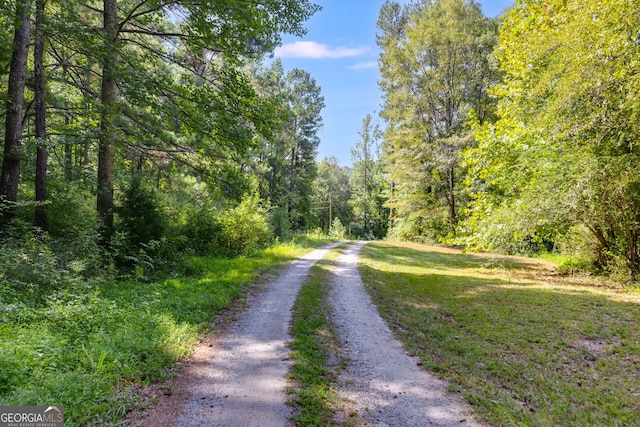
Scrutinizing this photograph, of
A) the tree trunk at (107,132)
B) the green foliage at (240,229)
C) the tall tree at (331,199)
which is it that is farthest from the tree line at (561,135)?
the tall tree at (331,199)

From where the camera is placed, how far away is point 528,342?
16.3ft

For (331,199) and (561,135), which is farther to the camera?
(331,199)

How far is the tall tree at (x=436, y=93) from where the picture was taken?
756 inches

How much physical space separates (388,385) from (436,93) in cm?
2167

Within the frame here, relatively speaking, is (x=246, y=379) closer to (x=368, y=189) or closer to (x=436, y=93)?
(x=436, y=93)

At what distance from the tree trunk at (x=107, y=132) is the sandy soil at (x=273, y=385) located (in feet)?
18.2

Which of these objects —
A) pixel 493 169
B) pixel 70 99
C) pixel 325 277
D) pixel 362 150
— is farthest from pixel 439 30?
pixel 362 150

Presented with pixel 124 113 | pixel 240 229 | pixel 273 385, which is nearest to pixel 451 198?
pixel 240 229

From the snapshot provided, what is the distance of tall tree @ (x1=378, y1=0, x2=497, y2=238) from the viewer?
63.0 ft

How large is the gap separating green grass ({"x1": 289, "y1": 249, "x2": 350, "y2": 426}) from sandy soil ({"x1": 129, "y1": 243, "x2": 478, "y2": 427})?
6.0 inches

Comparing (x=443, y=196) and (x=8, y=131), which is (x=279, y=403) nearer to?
(x=8, y=131)

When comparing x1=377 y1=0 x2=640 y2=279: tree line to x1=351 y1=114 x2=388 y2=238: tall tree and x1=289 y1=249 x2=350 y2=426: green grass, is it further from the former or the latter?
x1=351 y1=114 x2=388 y2=238: tall tree

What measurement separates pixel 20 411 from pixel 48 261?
4.04m

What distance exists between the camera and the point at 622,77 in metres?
5.83
